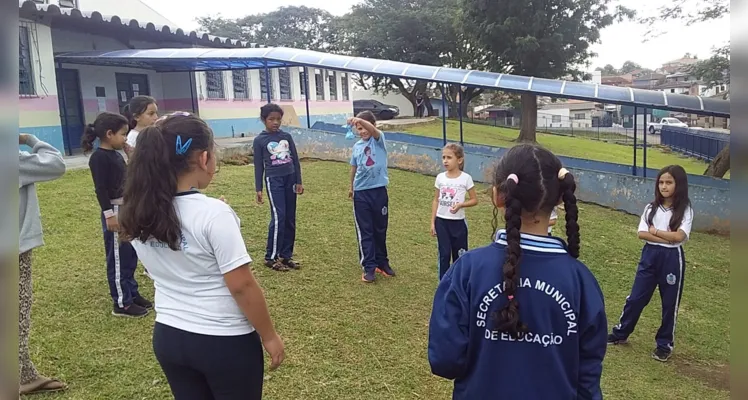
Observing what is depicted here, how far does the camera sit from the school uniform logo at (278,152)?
5.09 metres

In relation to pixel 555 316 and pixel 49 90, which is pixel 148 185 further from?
pixel 49 90

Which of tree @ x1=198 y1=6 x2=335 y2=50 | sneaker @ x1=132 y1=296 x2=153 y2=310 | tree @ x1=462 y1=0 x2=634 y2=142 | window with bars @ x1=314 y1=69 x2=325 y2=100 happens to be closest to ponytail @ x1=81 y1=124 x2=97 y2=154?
sneaker @ x1=132 y1=296 x2=153 y2=310

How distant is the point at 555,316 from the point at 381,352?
226cm

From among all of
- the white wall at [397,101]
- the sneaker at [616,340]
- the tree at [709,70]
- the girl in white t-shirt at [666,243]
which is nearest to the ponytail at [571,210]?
the girl in white t-shirt at [666,243]

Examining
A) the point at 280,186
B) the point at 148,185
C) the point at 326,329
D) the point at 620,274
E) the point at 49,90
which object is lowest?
the point at 620,274

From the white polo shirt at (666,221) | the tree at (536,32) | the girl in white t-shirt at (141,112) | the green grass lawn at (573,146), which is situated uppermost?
the tree at (536,32)

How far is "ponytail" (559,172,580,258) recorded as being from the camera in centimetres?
169

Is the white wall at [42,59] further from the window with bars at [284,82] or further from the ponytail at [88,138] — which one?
the window with bars at [284,82]

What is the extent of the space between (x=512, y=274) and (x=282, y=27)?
136 feet

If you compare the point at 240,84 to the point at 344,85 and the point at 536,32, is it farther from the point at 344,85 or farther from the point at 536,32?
the point at 536,32

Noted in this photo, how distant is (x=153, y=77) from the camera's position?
16609 millimetres

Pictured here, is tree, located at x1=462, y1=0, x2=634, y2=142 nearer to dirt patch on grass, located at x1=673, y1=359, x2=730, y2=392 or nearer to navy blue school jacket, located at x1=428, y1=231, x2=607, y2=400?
dirt patch on grass, located at x1=673, y1=359, x2=730, y2=392

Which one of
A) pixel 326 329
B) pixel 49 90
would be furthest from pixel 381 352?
pixel 49 90

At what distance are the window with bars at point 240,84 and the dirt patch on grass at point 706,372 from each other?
56.5 feet
